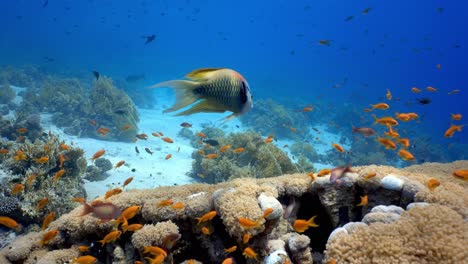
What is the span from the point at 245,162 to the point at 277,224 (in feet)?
22.0

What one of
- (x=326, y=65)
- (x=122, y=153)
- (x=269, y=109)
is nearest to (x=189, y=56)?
(x=326, y=65)

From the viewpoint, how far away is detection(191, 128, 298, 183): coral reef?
8914mm

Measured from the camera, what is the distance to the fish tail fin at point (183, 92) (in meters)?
2.37

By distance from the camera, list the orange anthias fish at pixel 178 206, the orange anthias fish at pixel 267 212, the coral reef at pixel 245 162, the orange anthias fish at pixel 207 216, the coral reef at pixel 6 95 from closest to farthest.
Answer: the orange anthias fish at pixel 267 212 < the orange anthias fish at pixel 207 216 < the orange anthias fish at pixel 178 206 < the coral reef at pixel 245 162 < the coral reef at pixel 6 95

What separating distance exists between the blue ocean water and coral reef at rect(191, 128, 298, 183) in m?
45.9

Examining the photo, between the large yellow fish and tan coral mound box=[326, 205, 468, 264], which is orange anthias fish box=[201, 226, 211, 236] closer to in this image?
tan coral mound box=[326, 205, 468, 264]

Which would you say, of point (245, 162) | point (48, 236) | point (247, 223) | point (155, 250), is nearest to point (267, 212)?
point (247, 223)

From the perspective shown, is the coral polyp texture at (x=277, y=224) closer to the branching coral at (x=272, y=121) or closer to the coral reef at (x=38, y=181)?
the coral reef at (x=38, y=181)

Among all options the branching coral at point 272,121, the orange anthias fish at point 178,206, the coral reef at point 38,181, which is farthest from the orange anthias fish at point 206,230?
the branching coral at point 272,121

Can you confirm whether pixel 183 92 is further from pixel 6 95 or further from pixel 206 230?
pixel 6 95

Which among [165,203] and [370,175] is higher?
[370,175]

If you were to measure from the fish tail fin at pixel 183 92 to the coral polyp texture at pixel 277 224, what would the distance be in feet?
4.38

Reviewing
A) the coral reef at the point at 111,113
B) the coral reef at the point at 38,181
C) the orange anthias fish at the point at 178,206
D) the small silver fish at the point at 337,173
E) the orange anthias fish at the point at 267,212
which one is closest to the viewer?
the orange anthias fish at the point at 267,212

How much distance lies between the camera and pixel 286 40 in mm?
143000
